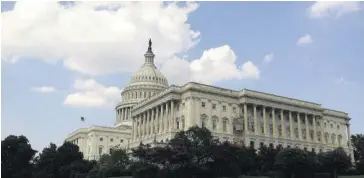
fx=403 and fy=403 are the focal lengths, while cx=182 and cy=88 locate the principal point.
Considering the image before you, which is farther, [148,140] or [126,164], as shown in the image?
[148,140]

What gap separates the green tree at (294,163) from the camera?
60122 mm

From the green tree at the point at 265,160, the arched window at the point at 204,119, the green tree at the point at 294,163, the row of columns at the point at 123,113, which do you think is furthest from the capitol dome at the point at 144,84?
the green tree at the point at 294,163

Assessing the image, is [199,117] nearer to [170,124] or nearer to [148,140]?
[170,124]

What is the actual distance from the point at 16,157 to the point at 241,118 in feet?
172

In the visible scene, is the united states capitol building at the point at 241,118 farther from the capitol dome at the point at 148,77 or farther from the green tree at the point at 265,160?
the capitol dome at the point at 148,77

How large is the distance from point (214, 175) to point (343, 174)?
88.6ft

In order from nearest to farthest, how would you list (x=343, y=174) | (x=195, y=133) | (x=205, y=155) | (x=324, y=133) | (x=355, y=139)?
(x=205, y=155)
(x=195, y=133)
(x=343, y=174)
(x=324, y=133)
(x=355, y=139)

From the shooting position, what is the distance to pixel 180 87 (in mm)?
99938

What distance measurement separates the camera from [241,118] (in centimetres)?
10012

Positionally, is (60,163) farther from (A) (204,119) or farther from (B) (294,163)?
(B) (294,163)

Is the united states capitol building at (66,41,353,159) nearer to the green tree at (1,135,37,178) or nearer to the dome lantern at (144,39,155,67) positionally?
the green tree at (1,135,37,178)

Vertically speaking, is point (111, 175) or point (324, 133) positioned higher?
point (324, 133)

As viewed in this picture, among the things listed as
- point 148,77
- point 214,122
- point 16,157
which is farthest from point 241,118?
point 148,77

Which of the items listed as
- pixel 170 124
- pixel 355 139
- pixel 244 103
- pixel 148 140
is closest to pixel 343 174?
pixel 244 103
